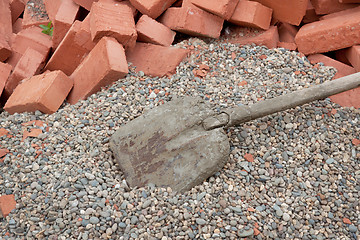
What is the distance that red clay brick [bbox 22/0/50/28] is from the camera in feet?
14.6

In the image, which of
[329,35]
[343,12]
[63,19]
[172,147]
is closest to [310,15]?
[343,12]

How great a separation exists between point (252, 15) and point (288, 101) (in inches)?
45.3

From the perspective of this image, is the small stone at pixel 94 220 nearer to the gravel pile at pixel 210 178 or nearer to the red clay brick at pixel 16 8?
the gravel pile at pixel 210 178

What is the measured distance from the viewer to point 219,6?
3812 millimetres

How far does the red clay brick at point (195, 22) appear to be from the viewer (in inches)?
153

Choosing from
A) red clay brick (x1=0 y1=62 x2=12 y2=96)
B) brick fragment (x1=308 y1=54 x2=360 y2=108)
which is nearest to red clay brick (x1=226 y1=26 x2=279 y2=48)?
brick fragment (x1=308 y1=54 x2=360 y2=108)

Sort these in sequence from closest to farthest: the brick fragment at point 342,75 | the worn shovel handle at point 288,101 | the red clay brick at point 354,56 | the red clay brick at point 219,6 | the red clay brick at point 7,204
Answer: the red clay brick at point 7,204, the worn shovel handle at point 288,101, the brick fragment at point 342,75, the red clay brick at point 354,56, the red clay brick at point 219,6

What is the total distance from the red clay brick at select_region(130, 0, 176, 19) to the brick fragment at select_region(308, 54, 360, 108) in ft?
4.75

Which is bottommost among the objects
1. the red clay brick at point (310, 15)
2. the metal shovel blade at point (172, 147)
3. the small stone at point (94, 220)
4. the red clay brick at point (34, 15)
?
the small stone at point (94, 220)

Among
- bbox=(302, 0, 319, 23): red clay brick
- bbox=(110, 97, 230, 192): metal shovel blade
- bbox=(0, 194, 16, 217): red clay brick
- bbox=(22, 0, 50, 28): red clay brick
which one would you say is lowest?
bbox=(0, 194, 16, 217): red clay brick

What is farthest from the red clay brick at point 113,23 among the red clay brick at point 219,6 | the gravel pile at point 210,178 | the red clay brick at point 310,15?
the red clay brick at point 310,15

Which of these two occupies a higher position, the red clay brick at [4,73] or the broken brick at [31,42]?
the broken brick at [31,42]

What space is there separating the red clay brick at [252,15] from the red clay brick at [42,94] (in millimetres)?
1672

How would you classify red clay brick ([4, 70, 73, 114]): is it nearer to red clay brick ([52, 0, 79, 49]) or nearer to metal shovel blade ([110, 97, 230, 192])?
red clay brick ([52, 0, 79, 49])
